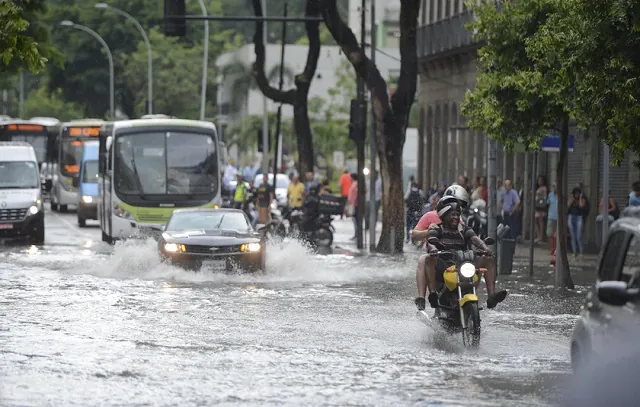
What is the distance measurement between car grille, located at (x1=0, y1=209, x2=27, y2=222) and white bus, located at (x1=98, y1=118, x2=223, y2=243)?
1929mm

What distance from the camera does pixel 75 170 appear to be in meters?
60.4

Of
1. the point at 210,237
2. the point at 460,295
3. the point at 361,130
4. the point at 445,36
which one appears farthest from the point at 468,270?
the point at 445,36

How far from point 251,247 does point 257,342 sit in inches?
389

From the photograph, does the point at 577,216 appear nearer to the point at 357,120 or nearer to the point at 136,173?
the point at 357,120

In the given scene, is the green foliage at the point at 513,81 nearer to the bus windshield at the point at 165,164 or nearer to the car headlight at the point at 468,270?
the car headlight at the point at 468,270

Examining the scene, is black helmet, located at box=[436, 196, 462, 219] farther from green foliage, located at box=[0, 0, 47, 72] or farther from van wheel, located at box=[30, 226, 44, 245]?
van wheel, located at box=[30, 226, 44, 245]

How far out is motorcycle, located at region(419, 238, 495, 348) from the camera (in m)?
15.5

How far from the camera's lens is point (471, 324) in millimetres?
15484

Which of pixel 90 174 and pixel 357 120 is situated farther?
pixel 90 174

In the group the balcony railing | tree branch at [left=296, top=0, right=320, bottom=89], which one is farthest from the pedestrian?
the balcony railing

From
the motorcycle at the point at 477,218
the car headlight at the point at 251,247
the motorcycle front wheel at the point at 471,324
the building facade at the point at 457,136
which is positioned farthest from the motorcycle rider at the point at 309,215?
the motorcycle front wheel at the point at 471,324

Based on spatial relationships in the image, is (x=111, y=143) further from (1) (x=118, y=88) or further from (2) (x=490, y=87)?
(1) (x=118, y=88)

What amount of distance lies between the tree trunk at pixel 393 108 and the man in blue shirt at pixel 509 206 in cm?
274

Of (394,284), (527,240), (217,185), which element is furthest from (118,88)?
(394,284)
